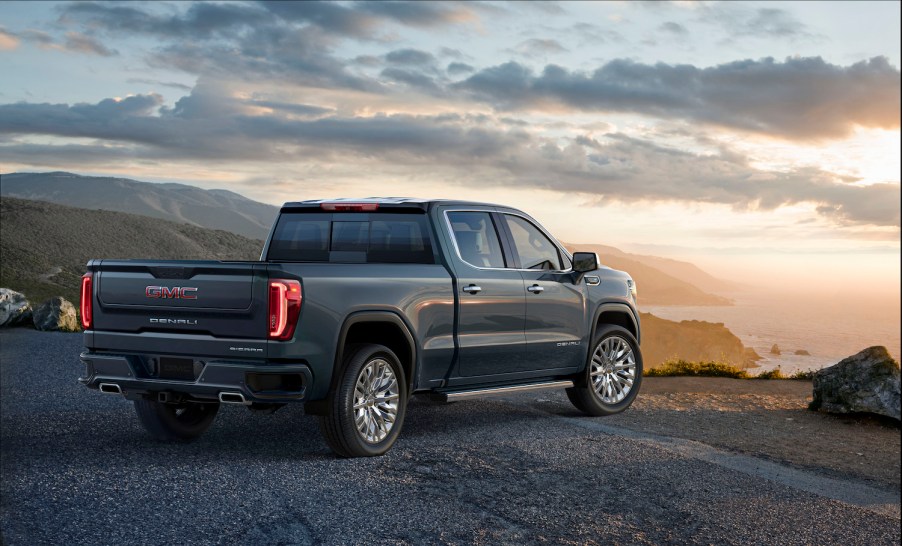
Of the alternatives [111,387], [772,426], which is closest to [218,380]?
[111,387]

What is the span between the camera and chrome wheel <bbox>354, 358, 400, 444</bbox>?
7723 mm

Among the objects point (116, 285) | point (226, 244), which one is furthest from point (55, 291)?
point (116, 285)

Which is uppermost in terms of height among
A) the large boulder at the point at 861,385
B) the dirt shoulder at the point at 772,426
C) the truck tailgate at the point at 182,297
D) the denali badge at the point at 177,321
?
the truck tailgate at the point at 182,297

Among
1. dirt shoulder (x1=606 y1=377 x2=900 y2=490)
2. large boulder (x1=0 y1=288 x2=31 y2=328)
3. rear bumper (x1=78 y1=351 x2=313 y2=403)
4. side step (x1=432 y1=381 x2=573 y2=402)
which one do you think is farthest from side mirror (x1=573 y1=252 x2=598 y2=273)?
large boulder (x1=0 y1=288 x2=31 y2=328)

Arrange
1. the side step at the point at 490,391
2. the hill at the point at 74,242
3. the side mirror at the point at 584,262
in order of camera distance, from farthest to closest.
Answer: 1. the hill at the point at 74,242
2. the side mirror at the point at 584,262
3. the side step at the point at 490,391

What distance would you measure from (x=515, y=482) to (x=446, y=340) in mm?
1599

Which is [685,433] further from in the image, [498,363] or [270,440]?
[270,440]

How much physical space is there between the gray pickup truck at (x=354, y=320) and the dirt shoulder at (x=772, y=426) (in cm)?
152

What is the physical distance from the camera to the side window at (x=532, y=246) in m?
9.64

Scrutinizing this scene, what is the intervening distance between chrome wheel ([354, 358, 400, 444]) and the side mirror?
274 cm

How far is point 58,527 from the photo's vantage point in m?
5.90

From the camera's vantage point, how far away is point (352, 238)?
8828 millimetres

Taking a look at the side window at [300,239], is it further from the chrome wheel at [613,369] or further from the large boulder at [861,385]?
the large boulder at [861,385]

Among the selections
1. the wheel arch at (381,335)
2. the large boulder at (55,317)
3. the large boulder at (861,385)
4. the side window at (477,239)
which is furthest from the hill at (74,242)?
the wheel arch at (381,335)
